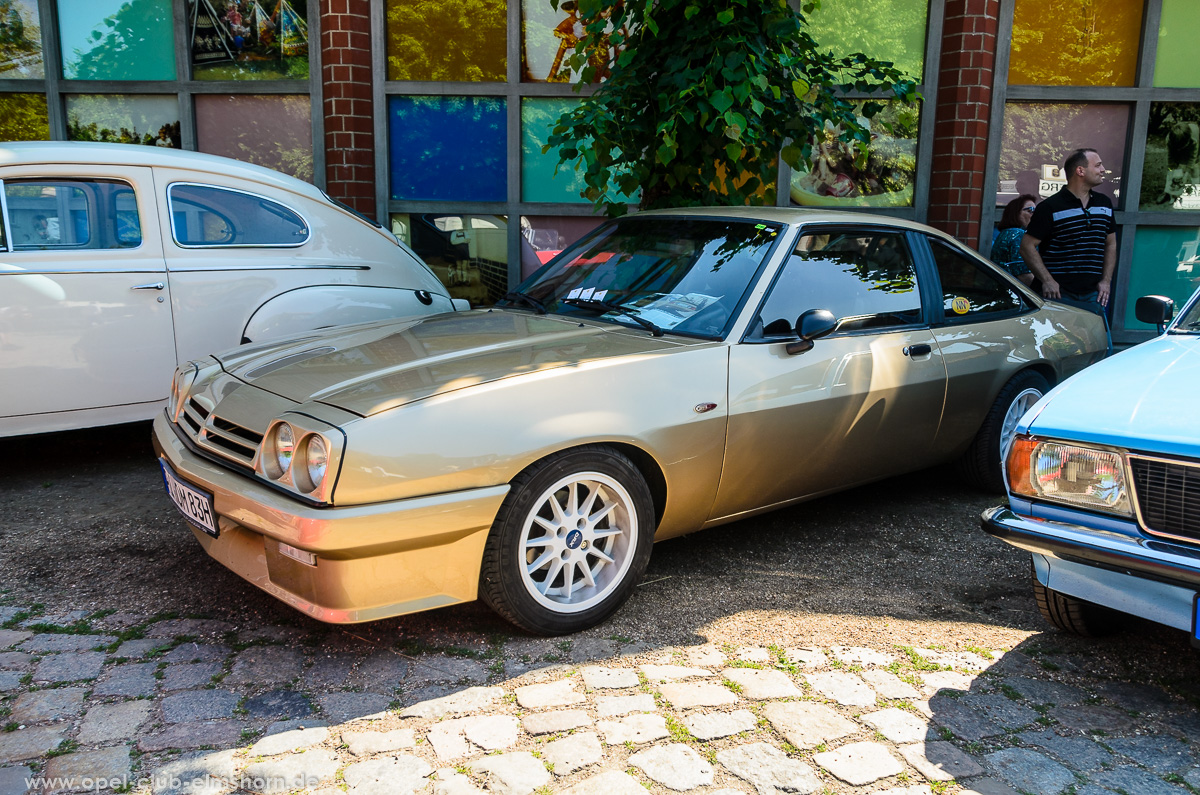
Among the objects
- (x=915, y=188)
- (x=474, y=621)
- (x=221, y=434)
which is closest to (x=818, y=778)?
(x=474, y=621)

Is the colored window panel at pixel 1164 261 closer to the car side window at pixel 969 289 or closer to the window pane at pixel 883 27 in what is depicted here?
the window pane at pixel 883 27

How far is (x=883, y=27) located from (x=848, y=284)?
5133 millimetres

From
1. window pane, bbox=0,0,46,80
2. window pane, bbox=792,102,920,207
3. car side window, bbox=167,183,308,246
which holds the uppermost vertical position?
window pane, bbox=0,0,46,80

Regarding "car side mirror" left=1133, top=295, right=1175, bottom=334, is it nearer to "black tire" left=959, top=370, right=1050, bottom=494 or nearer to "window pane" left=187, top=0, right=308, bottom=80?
"black tire" left=959, top=370, right=1050, bottom=494

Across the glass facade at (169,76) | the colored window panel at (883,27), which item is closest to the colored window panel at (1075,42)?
the colored window panel at (883,27)

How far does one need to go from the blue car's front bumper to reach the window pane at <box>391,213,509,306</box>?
6.07 m

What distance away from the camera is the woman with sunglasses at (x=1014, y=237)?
7445 mm

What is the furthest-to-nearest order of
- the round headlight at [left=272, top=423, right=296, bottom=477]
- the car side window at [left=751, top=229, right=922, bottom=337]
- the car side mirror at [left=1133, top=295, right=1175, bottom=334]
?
the car side mirror at [left=1133, top=295, right=1175, bottom=334]
the car side window at [left=751, top=229, right=922, bottom=337]
the round headlight at [left=272, top=423, right=296, bottom=477]

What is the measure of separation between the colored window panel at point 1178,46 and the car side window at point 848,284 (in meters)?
5.61

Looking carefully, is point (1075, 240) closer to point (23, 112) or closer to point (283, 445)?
point (283, 445)

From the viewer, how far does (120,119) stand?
8.45m

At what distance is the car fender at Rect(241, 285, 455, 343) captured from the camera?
5.31 metres

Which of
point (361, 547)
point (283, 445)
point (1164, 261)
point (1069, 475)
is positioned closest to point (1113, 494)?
point (1069, 475)

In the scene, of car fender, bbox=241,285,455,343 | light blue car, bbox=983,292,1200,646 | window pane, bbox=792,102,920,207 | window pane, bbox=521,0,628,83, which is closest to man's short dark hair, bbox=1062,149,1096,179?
window pane, bbox=792,102,920,207
